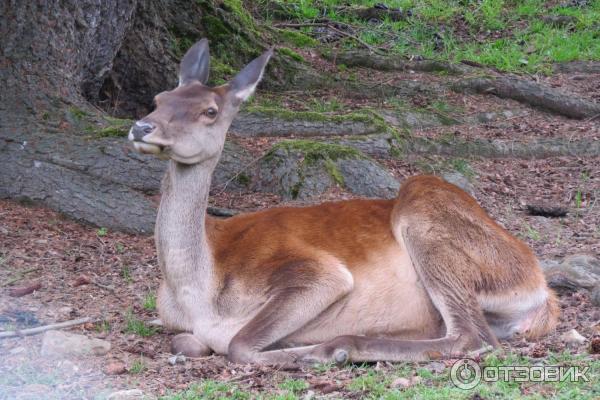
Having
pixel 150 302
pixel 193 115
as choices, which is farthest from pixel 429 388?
pixel 150 302

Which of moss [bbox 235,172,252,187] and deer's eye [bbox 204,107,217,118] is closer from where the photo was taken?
deer's eye [bbox 204,107,217,118]

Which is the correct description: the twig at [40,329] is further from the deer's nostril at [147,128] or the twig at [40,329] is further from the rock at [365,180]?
the rock at [365,180]

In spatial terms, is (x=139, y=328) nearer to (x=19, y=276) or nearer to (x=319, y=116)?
(x=19, y=276)

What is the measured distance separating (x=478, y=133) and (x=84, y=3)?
499 cm

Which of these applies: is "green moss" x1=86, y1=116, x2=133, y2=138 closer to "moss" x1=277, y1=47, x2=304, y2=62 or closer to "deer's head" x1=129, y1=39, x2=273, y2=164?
"deer's head" x1=129, y1=39, x2=273, y2=164

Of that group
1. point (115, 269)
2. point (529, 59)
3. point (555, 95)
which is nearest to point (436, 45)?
point (529, 59)

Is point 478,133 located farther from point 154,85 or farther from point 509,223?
point 154,85

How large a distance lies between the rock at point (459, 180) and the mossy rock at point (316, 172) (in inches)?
35.8

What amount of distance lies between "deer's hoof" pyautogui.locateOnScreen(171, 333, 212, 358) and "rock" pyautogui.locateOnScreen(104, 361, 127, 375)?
0.47m

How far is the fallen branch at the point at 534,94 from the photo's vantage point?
1221 cm

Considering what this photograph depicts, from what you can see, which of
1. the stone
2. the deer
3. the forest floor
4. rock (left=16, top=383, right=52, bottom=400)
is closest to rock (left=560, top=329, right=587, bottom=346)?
the forest floor

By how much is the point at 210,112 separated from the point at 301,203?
8.34 ft

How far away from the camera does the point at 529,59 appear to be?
1366 cm

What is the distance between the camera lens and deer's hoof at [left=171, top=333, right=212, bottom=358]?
602 cm
